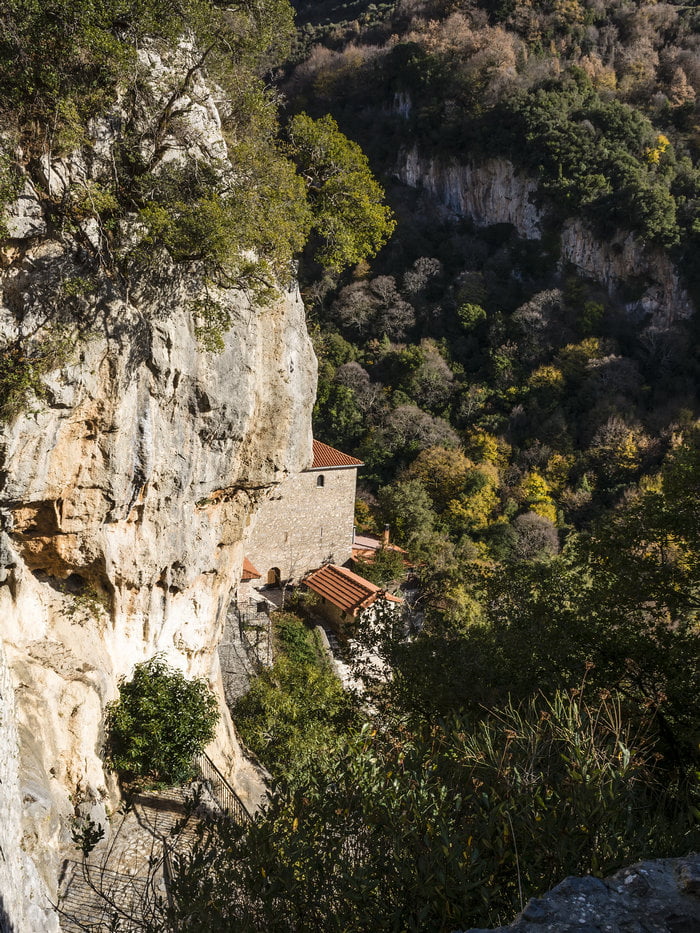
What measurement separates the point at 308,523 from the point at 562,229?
24117 mm

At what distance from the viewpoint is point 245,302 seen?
26.5 feet

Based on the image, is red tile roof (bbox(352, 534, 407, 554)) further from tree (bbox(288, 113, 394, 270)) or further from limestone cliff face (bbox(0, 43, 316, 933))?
tree (bbox(288, 113, 394, 270))

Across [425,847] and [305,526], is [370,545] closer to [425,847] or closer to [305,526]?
[305,526]

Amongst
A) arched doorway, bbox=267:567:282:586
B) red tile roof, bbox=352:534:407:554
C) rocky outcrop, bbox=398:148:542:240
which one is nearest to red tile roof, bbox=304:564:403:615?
arched doorway, bbox=267:567:282:586

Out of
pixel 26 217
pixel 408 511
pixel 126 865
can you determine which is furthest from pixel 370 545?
pixel 26 217

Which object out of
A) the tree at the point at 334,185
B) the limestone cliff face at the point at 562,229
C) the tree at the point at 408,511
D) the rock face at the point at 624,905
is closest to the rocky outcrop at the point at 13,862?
the rock face at the point at 624,905

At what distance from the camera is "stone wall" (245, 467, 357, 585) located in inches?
744

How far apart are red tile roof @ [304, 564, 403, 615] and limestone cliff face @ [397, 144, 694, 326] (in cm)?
2251

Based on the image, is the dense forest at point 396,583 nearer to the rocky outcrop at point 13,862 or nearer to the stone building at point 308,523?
the rocky outcrop at point 13,862

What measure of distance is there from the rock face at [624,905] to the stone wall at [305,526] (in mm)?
16294

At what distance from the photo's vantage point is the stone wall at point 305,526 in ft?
62.0

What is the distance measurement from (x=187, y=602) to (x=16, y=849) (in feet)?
15.9

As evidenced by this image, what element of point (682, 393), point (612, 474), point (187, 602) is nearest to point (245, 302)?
point (187, 602)

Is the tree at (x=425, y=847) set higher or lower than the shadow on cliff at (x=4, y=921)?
higher
